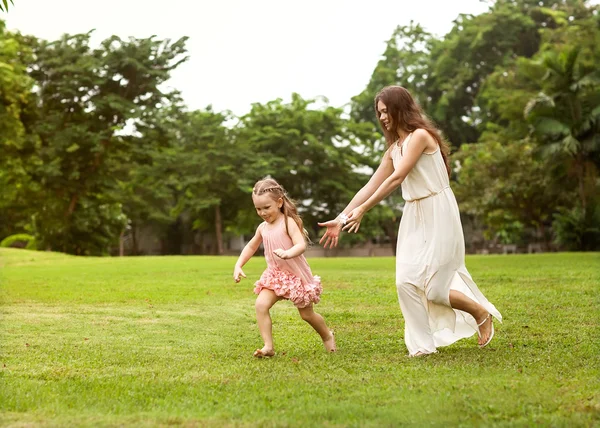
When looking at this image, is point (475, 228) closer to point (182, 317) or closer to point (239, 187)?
point (239, 187)

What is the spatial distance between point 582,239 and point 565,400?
1286 inches

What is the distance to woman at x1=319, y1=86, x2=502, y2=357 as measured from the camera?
22.9ft

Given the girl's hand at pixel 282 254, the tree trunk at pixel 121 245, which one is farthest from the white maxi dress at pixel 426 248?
the tree trunk at pixel 121 245

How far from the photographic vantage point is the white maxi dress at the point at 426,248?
700cm

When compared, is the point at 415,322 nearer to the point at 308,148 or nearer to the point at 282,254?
the point at 282,254

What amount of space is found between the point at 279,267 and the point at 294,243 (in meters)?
A: 0.29

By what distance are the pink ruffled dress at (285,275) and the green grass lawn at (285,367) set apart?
0.50m

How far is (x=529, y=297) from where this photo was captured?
40.4ft

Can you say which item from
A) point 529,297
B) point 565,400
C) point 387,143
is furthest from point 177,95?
point 565,400

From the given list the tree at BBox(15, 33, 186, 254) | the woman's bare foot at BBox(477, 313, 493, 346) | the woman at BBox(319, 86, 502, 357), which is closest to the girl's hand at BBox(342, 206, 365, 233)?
the woman at BBox(319, 86, 502, 357)

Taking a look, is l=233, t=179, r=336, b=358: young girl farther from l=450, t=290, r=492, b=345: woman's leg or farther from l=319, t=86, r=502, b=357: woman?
l=450, t=290, r=492, b=345: woman's leg

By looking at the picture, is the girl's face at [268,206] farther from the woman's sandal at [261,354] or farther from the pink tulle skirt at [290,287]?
the woman's sandal at [261,354]

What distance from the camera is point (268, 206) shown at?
7.21 metres

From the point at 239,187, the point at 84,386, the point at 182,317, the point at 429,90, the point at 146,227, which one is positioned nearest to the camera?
the point at 84,386
